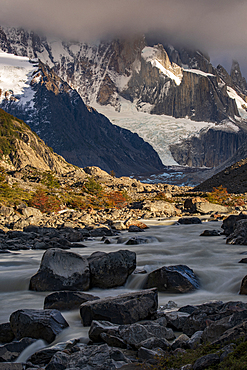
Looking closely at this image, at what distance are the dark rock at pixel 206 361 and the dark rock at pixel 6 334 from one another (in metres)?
3.04

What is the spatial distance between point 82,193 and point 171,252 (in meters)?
28.7

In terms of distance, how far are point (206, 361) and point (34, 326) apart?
278 centimetres

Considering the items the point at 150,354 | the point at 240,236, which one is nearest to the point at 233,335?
the point at 150,354

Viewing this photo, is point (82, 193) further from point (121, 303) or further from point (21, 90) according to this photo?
point (21, 90)

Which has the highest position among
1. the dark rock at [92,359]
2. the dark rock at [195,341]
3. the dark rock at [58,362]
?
the dark rock at [195,341]

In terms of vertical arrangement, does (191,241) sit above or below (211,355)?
below

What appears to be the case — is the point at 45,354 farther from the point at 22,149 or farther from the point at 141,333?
the point at 22,149

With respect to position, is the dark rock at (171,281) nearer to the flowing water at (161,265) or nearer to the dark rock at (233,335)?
the flowing water at (161,265)

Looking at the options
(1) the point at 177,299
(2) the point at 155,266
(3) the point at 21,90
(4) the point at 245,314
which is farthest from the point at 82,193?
(3) the point at 21,90

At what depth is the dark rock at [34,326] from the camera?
482 centimetres

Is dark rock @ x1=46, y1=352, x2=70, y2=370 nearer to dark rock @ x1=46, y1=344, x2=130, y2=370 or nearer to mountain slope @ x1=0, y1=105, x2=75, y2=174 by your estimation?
dark rock @ x1=46, y1=344, x2=130, y2=370

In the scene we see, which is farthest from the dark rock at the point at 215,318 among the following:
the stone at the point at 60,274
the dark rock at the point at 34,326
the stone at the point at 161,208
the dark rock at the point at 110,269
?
the stone at the point at 161,208

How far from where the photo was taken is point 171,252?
41.8 ft

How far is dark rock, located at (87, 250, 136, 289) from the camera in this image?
7.84 metres
